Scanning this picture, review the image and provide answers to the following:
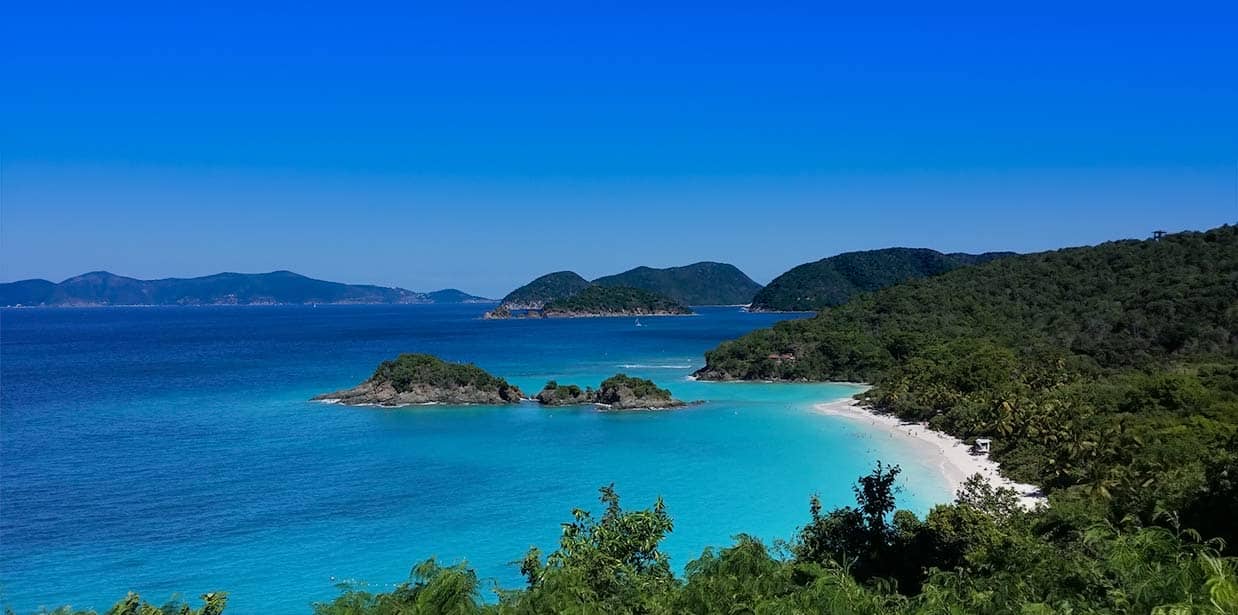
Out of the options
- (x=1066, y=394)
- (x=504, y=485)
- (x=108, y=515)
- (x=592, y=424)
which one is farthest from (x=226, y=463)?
(x=1066, y=394)

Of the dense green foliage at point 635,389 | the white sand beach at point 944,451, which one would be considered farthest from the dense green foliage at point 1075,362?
the dense green foliage at point 635,389

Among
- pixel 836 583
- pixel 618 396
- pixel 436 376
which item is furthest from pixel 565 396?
pixel 836 583

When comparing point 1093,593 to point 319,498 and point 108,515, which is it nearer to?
point 319,498

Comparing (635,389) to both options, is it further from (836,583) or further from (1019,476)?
(836,583)

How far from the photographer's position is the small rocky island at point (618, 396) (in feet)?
199

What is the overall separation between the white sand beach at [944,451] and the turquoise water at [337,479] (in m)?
1.52

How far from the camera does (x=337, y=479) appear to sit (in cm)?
3769

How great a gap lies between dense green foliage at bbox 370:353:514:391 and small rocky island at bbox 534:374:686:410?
4815 millimetres

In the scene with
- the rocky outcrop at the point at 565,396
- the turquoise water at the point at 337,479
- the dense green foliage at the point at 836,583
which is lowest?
the turquoise water at the point at 337,479

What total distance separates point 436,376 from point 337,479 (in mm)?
28504

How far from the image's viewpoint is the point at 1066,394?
143 feet

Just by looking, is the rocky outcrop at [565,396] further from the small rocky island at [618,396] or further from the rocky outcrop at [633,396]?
the rocky outcrop at [633,396]

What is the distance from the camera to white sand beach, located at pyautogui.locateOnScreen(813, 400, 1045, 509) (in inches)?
1286

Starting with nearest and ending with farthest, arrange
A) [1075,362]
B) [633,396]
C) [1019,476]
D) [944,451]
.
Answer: [1019,476], [944,451], [1075,362], [633,396]
